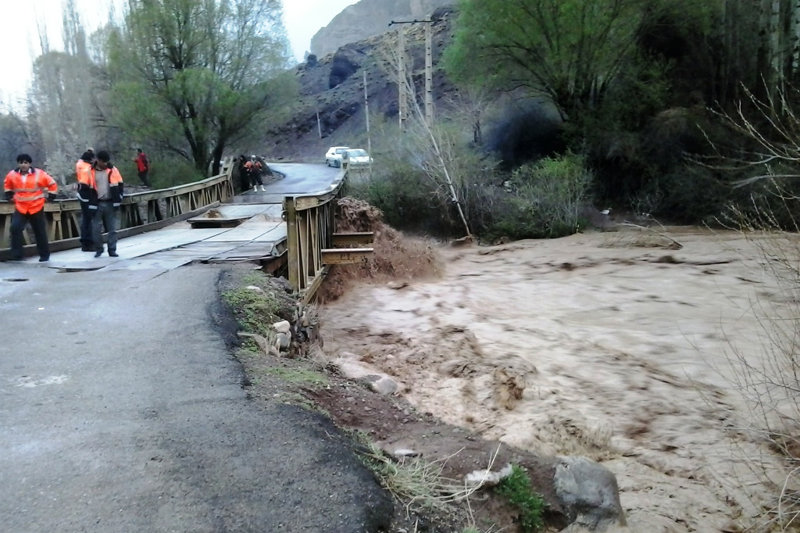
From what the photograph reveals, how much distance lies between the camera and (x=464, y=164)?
28.5 metres

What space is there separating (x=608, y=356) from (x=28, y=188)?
9.69 metres

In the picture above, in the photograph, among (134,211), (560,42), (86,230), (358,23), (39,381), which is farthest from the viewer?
(358,23)

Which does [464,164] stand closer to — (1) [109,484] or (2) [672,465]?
(2) [672,465]

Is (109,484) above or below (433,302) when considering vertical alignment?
above

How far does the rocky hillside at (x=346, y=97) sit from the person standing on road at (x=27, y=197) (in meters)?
54.1

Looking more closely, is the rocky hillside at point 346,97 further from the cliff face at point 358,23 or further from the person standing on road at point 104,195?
the person standing on road at point 104,195

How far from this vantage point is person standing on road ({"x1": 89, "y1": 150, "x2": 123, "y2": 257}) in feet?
37.7

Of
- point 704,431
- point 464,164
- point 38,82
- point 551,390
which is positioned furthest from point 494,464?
point 38,82

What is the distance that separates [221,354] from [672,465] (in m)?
4.55

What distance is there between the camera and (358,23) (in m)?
118

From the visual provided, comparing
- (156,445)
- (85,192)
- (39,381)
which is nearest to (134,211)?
(85,192)

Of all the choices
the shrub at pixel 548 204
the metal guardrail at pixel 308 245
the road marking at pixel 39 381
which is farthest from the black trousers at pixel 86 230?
the shrub at pixel 548 204

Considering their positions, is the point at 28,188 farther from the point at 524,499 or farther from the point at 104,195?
the point at 524,499

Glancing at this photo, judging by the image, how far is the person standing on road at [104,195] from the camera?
11.5 metres
